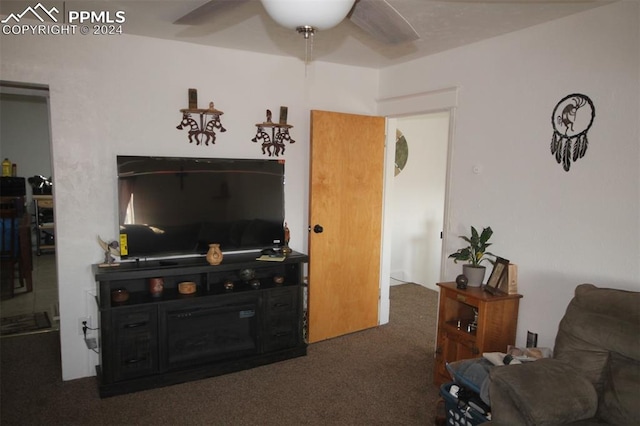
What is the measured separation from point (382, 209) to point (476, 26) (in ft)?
6.12

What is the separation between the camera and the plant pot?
2867mm

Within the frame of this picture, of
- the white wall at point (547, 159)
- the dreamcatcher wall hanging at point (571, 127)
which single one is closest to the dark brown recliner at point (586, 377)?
the white wall at point (547, 159)

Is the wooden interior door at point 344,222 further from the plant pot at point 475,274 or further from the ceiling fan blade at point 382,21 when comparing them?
the ceiling fan blade at point 382,21

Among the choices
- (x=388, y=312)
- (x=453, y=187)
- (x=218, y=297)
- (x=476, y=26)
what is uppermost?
(x=476, y=26)

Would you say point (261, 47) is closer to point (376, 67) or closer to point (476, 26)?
point (376, 67)

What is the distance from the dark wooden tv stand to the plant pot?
1.28m

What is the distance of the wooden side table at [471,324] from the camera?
8.79ft

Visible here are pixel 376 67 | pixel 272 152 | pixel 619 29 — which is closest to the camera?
pixel 619 29

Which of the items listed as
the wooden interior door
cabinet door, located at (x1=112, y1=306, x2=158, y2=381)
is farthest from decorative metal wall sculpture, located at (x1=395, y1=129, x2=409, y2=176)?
cabinet door, located at (x1=112, y1=306, x2=158, y2=381)

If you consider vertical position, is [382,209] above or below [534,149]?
below

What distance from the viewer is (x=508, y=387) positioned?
179 cm

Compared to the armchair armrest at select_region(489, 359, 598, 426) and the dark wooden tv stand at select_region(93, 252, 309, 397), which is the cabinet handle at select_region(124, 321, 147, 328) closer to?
the dark wooden tv stand at select_region(93, 252, 309, 397)

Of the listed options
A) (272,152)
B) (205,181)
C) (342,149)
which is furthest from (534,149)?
(205,181)

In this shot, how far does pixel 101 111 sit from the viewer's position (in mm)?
2961
